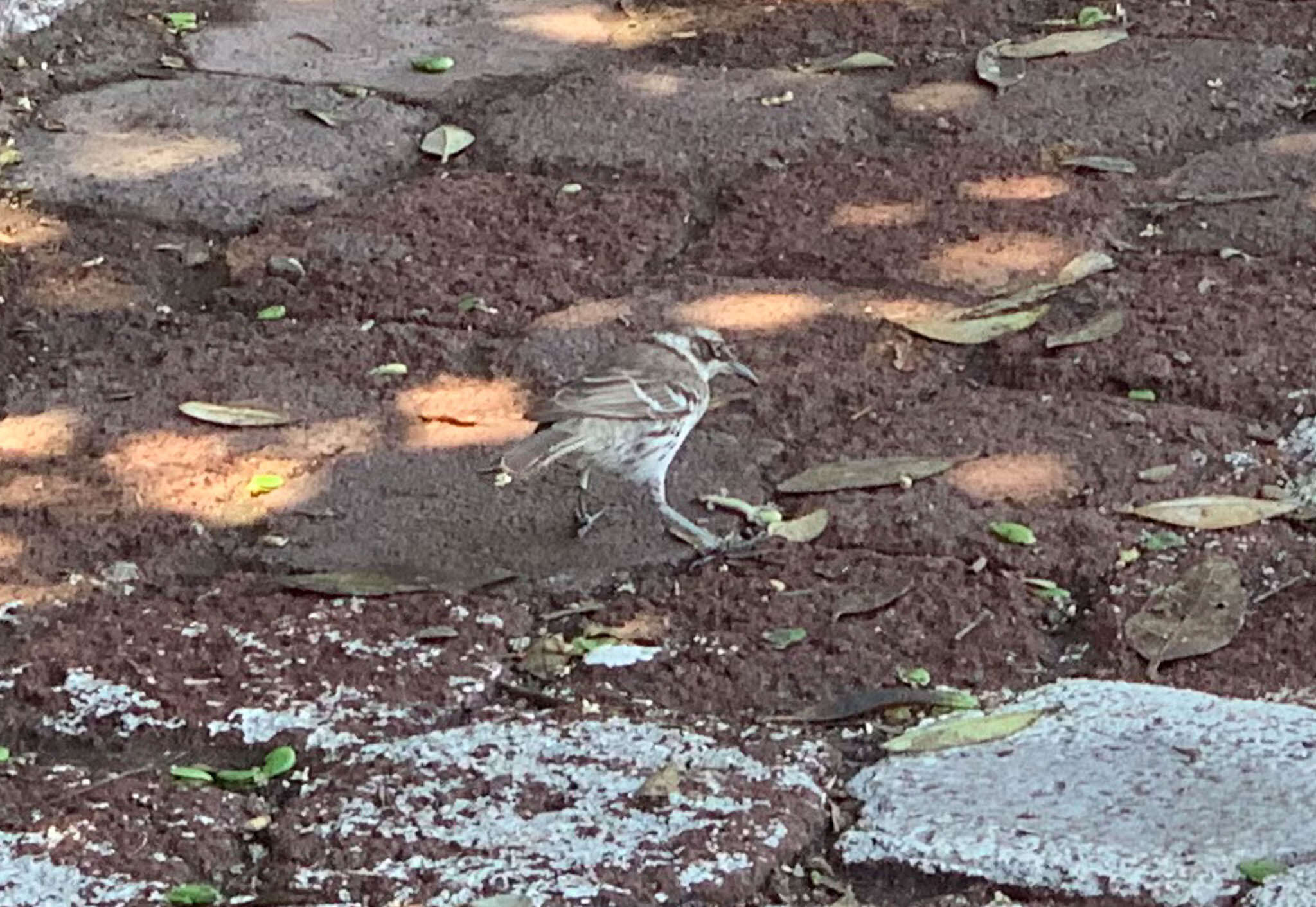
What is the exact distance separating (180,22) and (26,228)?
1112 mm

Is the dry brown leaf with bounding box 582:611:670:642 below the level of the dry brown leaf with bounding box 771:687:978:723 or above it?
below

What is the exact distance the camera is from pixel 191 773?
321 cm

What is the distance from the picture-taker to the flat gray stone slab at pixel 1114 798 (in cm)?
289

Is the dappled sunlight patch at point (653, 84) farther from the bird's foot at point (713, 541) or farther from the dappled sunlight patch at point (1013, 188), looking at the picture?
the bird's foot at point (713, 541)

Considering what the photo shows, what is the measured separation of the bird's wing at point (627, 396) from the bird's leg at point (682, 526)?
4.9 inches

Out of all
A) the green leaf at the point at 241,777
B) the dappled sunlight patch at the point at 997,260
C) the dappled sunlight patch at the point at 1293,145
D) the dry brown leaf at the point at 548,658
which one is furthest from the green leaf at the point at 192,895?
the dappled sunlight patch at the point at 1293,145

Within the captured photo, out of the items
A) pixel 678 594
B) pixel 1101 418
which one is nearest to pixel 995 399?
pixel 1101 418

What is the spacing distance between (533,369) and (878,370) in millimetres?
625

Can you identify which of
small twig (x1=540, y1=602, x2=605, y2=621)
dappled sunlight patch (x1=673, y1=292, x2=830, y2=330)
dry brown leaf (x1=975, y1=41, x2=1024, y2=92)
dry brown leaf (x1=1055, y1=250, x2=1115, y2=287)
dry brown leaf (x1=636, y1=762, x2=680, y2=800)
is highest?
dry brown leaf (x1=636, y1=762, x2=680, y2=800)

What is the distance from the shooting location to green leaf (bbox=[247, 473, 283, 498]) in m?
4.03

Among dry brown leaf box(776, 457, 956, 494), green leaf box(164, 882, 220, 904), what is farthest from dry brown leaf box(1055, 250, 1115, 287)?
green leaf box(164, 882, 220, 904)

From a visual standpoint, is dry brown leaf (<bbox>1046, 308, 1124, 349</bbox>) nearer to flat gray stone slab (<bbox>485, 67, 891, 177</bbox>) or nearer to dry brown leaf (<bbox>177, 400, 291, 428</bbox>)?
flat gray stone slab (<bbox>485, 67, 891, 177</bbox>)

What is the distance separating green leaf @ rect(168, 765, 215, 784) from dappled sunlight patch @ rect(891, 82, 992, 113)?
106 inches

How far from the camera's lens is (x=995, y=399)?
4.20m
